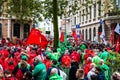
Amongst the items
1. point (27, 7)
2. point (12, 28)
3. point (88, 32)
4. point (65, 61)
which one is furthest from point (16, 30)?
point (65, 61)

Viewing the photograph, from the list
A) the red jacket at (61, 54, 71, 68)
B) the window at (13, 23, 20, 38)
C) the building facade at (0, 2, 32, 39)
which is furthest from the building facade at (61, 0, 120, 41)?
the red jacket at (61, 54, 71, 68)

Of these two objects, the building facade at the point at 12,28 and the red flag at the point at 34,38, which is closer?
the red flag at the point at 34,38

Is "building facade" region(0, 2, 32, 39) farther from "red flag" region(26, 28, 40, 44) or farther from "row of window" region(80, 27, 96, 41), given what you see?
"red flag" region(26, 28, 40, 44)

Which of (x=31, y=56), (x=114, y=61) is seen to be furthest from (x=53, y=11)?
(x=114, y=61)

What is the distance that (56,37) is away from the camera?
90.0 ft

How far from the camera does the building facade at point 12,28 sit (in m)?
54.9

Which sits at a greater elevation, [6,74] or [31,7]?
[31,7]

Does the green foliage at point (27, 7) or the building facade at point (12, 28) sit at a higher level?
the green foliage at point (27, 7)

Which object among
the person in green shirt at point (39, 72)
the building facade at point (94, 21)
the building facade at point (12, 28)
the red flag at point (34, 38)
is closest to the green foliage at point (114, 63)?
the person in green shirt at point (39, 72)

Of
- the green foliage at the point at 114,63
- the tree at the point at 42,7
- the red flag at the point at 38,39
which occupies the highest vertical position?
the tree at the point at 42,7

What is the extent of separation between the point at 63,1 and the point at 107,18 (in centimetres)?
1863

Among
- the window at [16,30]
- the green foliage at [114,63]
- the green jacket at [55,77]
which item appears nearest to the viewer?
the green jacket at [55,77]

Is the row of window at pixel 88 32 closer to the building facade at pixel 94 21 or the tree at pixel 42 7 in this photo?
the building facade at pixel 94 21

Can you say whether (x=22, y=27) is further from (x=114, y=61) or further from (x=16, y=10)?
(x=114, y=61)
